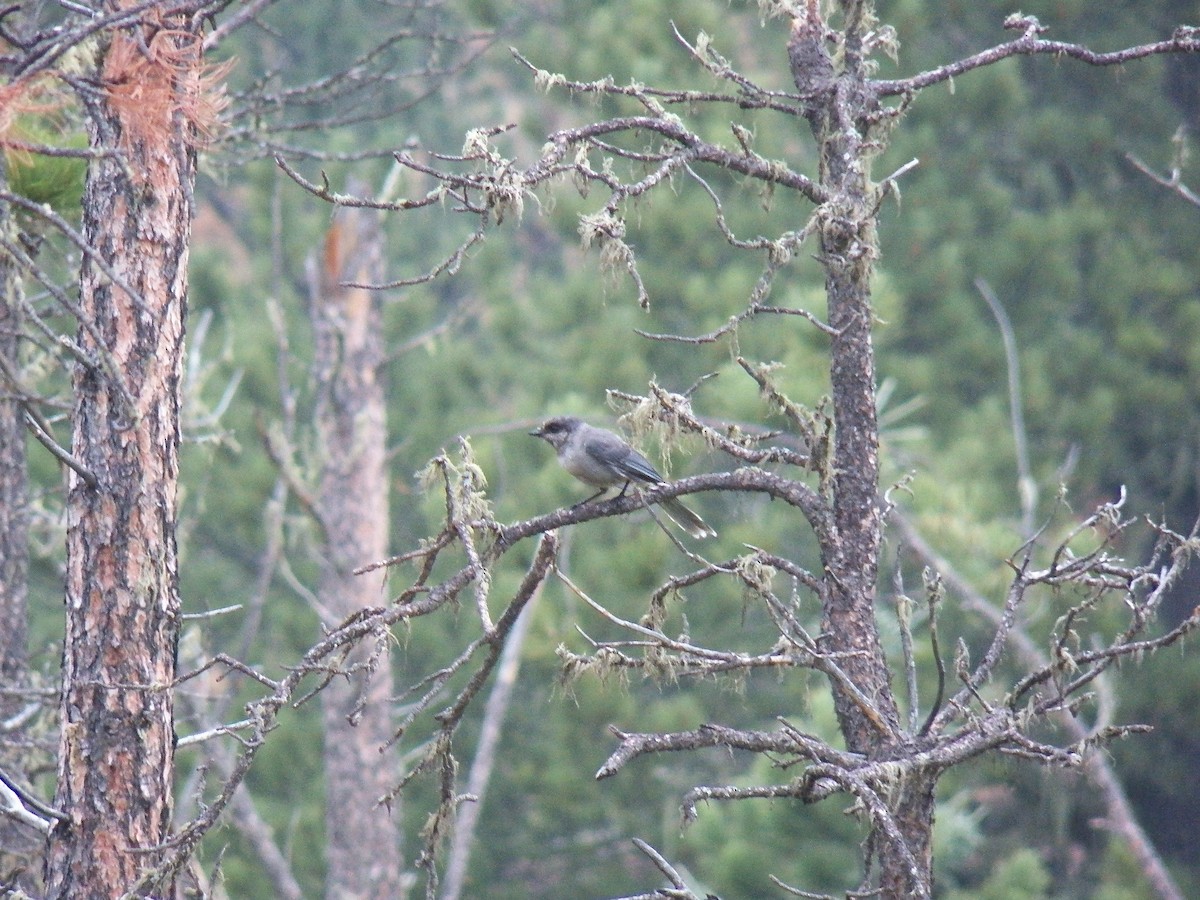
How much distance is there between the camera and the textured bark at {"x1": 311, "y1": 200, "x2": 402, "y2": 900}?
28.7ft

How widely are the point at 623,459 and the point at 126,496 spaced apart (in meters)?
2.12

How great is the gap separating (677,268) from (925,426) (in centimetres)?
250

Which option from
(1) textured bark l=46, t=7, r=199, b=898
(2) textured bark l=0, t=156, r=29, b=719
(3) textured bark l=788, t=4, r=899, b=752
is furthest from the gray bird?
(2) textured bark l=0, t=156, r=29, b=719

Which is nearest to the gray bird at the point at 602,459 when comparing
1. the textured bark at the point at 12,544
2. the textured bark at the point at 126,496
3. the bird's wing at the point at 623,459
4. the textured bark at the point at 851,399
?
the bird's wing at the point at 623,459

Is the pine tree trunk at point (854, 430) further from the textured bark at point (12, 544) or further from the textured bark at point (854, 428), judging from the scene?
the textured bark at point (12, 544)

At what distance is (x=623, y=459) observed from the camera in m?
5.40

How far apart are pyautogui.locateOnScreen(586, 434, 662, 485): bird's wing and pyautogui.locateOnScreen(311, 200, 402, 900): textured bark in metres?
3.59

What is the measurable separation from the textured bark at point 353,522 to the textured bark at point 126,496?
4780mm

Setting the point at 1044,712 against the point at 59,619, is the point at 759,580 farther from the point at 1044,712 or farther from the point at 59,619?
the point at 59,619

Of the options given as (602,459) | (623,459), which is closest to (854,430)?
(623,459)

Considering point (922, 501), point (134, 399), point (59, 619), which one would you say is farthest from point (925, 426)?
point (134, 399)

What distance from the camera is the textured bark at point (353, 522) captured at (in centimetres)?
874

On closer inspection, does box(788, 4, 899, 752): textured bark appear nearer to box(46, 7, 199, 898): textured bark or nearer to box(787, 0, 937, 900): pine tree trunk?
box(787, 0, 937, 900): pine tree trunk

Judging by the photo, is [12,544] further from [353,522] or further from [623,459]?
[353,522]
